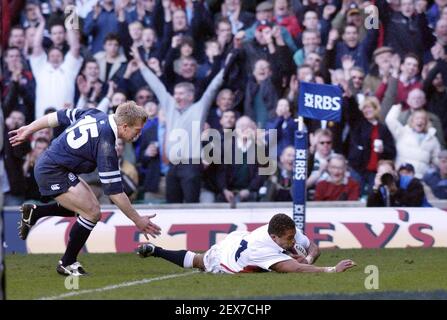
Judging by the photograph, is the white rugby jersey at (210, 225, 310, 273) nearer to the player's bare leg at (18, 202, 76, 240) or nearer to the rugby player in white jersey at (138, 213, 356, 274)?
the rugby player in white jersey at (138, 213, 356, 274)

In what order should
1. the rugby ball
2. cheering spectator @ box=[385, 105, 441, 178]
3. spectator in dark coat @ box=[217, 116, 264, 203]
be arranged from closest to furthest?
1. the rugby ball
2. spectator in dark coat @ box=[217, 116, 264, 203]
3. cheering spectator @ box=[385, 105, 441, 178]

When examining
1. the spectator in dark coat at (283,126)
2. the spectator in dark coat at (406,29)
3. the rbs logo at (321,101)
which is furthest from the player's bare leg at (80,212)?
the spectator in dark coat at (406,29)

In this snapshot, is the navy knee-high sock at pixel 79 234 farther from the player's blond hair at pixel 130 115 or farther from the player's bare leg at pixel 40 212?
the player's blond hair at pixel 130 115

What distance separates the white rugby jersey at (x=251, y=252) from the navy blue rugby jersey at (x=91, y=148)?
1.35m

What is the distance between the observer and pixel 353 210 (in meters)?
17.3

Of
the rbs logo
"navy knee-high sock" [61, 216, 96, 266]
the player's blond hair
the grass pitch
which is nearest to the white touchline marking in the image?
the grass pitch

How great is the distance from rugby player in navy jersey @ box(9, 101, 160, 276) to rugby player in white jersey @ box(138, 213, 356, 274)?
77 cm

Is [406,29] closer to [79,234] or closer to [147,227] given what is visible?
[79,234]

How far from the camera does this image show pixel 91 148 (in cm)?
1254

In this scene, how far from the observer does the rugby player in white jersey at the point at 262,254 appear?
39.8 feet

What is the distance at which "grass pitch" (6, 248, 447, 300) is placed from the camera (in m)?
10.9

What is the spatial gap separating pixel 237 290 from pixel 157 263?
4185mm

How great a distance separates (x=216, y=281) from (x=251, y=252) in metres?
0.62

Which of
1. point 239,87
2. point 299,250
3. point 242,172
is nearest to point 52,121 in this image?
point 299,250
